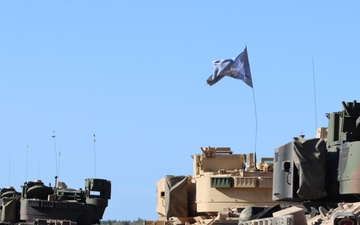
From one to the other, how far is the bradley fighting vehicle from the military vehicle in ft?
37.2

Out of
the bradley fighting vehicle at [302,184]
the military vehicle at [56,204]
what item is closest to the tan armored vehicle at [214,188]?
the bradley fighting vehicle at [302,184]

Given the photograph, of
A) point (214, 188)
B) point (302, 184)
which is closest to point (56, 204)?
point (214, 188)

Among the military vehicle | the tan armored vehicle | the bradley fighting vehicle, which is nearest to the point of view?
the bradley fighting vehicle

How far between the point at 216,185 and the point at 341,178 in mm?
13123

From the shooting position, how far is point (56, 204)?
4203 cm

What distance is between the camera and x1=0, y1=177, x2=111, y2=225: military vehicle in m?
42.0

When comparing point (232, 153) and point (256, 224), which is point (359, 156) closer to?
point (256, 224)

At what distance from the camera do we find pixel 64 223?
120 feet

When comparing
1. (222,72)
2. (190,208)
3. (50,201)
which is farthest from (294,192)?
(50,201)

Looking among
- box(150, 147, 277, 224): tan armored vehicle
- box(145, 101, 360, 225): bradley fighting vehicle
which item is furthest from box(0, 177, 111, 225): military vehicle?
box(145, 101, 360, 225): bradley fighting vehicle

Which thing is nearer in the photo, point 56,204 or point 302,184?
point 302,184

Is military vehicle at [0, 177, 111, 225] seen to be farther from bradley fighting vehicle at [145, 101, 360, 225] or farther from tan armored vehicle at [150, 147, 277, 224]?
bradley fighting vehicle at [145, 101, 360, 225]

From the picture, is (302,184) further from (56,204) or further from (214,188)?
(56,204)

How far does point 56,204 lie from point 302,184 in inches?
971
